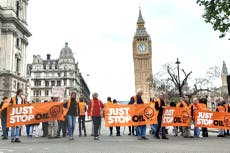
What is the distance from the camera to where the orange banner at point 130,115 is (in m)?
15.8

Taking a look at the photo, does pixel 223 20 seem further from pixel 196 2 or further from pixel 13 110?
pixel 13 110

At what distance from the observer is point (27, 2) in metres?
67.1

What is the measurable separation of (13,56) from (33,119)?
44727mm

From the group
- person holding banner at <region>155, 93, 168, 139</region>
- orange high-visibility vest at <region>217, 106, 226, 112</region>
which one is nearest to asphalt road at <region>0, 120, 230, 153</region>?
person holding banner at <region>155, 93, 168, 139</region>

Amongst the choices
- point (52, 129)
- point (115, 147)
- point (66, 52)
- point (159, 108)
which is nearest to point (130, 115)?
point (159, 108)

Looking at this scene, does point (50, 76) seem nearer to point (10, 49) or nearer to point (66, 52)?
point (66, 52)

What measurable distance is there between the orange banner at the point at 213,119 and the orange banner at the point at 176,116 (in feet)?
1.79

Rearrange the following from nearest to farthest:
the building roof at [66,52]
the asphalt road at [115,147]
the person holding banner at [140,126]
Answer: the asphalt road at [115,147]
the person holding banner at [140,126]
the building roof at [66,52]

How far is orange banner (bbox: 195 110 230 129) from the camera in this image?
1705cm

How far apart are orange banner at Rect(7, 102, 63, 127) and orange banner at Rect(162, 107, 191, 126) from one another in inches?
206

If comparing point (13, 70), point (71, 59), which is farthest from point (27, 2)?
point (71, 59)

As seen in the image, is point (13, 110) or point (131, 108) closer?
point (13, 110)

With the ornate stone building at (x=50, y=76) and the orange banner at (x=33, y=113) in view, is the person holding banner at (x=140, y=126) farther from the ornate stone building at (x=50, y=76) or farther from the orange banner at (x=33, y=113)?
the ornate stone building at (x=50, y=76)

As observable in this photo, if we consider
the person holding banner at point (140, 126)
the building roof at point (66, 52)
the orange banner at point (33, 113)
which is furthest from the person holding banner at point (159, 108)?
the building roof at point (66, 52)
